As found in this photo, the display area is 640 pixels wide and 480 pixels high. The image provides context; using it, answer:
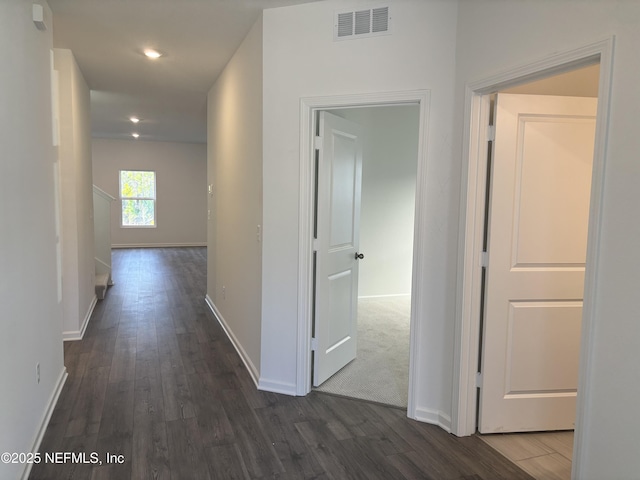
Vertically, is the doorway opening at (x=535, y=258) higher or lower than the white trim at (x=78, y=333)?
higher

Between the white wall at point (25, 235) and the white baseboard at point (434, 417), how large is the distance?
214 cm

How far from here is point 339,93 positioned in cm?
289

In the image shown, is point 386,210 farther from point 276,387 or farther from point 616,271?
point 616,271

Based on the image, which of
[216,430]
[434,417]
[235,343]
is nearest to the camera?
[216,430]

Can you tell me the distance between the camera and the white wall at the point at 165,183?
11.0 metres

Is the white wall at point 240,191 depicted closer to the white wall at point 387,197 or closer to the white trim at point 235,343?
the white trim at point 235,343

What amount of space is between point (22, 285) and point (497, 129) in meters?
2.59

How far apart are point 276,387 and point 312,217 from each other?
A: 1236 mm

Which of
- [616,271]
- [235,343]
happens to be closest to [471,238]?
[616,271]

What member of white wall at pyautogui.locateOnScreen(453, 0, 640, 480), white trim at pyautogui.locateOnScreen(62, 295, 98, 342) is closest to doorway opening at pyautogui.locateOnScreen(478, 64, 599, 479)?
white wall at pyautogui.locateOnScreen(453, 0, 640, 480)

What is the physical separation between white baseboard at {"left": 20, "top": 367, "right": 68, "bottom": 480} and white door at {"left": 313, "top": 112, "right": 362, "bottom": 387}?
168 centimetres

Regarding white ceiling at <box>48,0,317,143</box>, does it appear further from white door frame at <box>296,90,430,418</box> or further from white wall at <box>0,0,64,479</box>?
white door frame at <box>296,90,430,418</box>

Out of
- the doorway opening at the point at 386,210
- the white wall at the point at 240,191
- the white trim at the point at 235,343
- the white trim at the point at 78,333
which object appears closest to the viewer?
the white wall at the point at 240,191

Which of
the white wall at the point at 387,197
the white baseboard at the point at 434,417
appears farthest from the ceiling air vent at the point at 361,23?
the white wall at the point at 387,197
